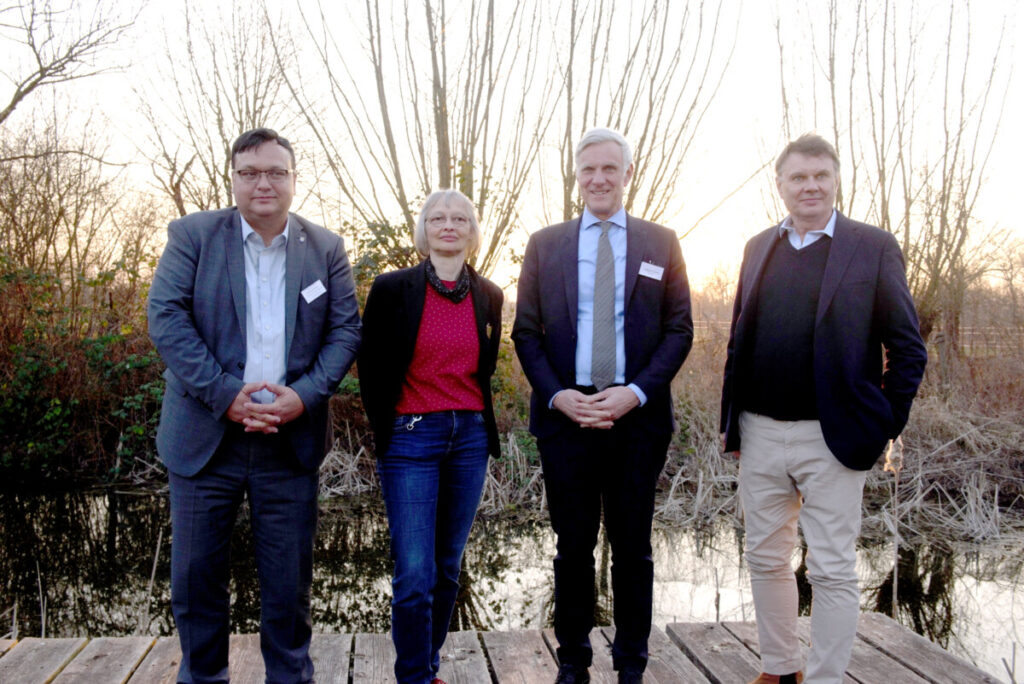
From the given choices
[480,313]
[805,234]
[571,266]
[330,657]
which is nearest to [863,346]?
[805,234]

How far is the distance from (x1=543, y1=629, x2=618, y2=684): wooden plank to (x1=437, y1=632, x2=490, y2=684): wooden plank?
28 cm

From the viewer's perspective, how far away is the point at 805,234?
2.60 m

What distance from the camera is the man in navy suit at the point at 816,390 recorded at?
2.42 m

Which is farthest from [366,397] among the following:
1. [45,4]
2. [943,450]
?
[45,4]

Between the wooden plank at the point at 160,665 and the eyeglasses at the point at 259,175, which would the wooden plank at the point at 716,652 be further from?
the eyeglasses at the point at 259,175

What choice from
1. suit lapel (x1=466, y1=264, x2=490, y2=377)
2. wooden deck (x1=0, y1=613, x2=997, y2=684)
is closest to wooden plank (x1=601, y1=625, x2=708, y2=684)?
wooden deck (x1=0, y1=613, x2=997, y2=684)

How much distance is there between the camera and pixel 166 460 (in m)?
2.33

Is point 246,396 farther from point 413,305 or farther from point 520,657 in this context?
point 520,657

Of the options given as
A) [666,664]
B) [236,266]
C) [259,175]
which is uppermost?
[259,175]

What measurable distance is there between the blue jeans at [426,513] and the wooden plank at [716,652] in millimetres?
1089

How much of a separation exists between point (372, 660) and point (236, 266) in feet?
5.10

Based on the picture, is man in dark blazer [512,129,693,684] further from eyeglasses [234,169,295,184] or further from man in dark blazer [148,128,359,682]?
eyeglasses [234,169,295,184]

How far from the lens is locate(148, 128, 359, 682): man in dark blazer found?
2289 mm

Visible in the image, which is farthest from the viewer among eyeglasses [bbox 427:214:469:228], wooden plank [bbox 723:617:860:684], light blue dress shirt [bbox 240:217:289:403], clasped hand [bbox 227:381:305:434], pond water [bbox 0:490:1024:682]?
pond water [bbox 0:490:1024:682]
